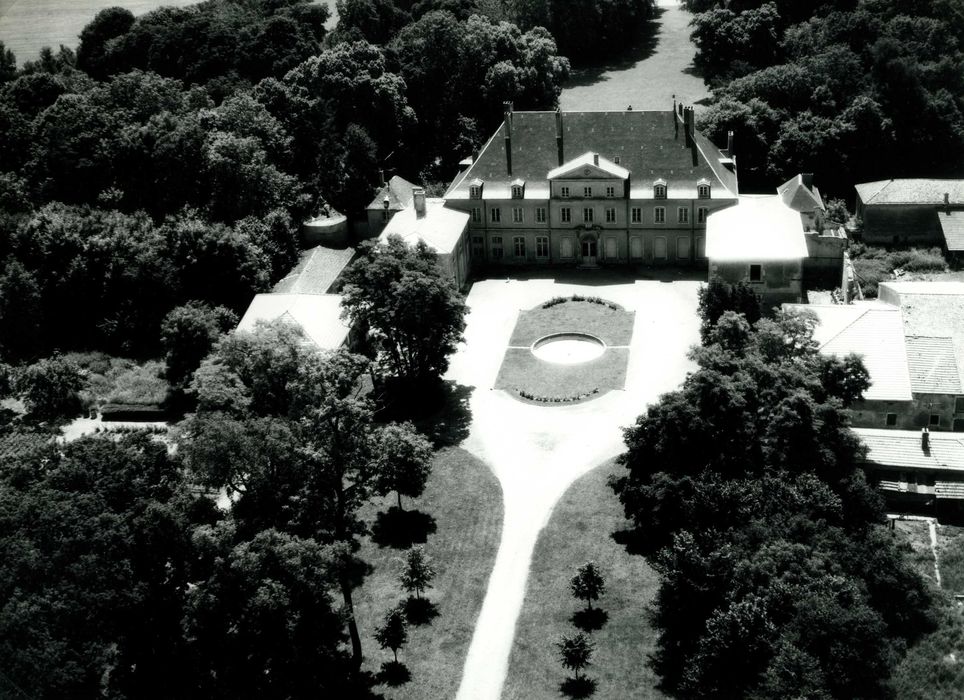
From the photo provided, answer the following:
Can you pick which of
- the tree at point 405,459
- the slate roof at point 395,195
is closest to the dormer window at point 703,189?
the slate roof at point 395,195

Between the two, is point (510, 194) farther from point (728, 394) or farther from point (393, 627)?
point (393, 627)

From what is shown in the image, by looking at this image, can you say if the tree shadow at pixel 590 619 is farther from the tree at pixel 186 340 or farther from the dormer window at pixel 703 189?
the dormer window at pixel 703 189

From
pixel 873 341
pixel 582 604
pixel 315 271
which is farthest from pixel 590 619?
pixel 315 271

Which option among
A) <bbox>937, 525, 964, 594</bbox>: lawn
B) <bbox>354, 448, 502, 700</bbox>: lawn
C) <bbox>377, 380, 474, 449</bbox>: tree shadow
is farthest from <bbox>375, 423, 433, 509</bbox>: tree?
<bbox>937, 525, 964, 594</bbox>: lawn

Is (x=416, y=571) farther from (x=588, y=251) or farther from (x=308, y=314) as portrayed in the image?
(x=588, y=251)

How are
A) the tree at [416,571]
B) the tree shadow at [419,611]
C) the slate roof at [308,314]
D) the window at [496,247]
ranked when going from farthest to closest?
1. the window at [496,247]
2. the slate roof at [308,314]
3. the tree shadow at [419,611]
4. the tree at [416,571]

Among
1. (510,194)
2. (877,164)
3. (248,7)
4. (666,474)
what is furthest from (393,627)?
(248,7)
